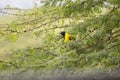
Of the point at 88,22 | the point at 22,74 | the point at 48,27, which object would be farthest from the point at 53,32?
the point at 22,74

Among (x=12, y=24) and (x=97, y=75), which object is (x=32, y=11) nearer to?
(x=12, y=24)

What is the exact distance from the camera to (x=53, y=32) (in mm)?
6430

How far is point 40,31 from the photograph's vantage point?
5.88 meters

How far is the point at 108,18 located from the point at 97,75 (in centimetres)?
272

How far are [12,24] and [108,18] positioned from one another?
7.46 ft

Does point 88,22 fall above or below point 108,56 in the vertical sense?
above

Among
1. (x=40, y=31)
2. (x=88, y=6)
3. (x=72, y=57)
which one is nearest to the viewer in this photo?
(x=72, y=57)

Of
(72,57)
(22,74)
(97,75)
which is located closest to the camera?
(97,75)

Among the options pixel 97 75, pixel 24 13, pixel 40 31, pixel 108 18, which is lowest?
pixel 97 75

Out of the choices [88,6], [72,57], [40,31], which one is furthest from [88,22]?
[40,31]

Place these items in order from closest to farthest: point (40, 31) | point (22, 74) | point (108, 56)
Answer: point (22, 74), point (108, 56), point (40, 31)

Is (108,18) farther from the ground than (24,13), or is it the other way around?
(24,13)

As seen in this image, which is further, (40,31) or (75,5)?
(40,31)

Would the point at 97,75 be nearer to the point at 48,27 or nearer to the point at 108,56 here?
the point at 108,56
